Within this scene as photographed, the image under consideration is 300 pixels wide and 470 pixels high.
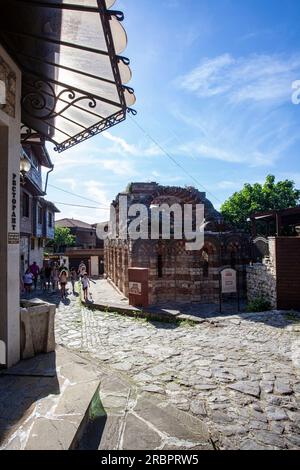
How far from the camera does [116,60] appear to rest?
3.67 meters

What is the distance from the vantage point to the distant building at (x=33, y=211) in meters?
19.2

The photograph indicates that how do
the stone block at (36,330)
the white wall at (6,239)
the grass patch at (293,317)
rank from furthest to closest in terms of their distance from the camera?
the grass patch at (293,317)
the stone block at (36,330)
the white wall at (6,239)

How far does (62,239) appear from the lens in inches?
1800

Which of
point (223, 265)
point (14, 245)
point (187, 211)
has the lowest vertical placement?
point (223, 265)

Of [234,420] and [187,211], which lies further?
[187,211]

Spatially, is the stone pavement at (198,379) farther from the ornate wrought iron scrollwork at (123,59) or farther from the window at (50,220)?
the window at (50,220)

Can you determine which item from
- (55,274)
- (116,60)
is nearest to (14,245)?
(116,60)

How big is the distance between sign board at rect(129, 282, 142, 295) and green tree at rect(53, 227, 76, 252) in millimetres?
35085

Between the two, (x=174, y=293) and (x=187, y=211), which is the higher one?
(x=187, y=211)

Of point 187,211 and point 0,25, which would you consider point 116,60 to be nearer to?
point 0,25

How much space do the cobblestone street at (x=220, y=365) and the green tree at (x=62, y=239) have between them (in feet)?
119

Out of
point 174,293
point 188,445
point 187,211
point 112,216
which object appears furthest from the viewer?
point 112,216

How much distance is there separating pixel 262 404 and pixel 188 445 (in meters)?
1.80

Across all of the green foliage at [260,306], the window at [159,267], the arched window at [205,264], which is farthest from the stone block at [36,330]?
the arched window at [205,264]
